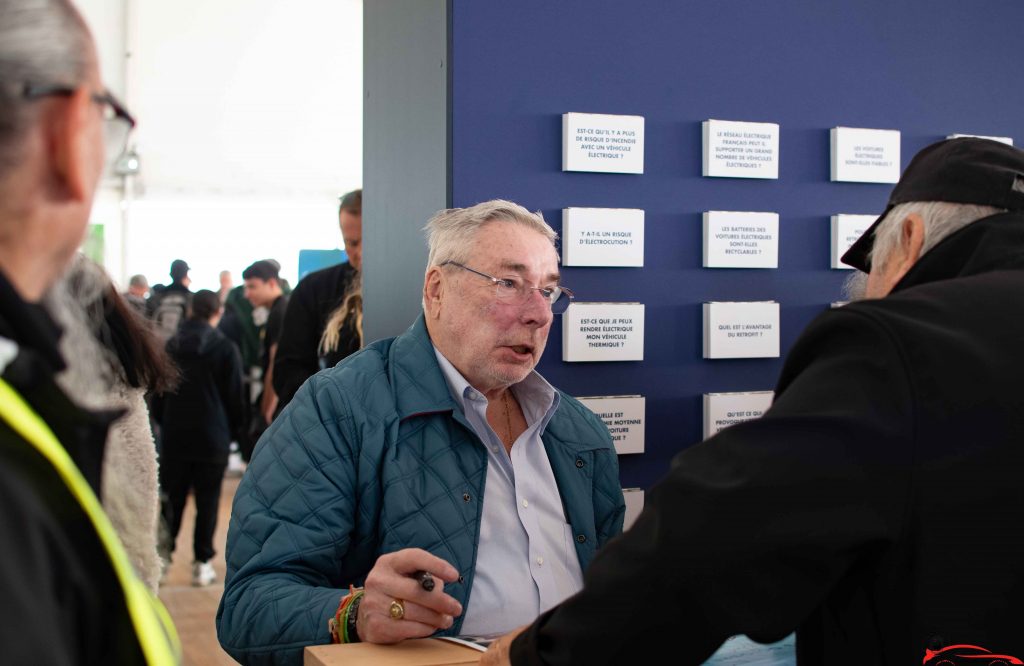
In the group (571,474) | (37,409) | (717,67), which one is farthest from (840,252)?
(37,409)

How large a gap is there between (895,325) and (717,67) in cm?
203

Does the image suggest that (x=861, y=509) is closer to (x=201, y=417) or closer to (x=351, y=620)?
(x=351, y=620)

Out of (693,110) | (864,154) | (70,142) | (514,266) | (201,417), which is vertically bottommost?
(201,417)

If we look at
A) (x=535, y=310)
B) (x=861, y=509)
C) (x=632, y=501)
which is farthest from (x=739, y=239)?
(x=861, y=509)

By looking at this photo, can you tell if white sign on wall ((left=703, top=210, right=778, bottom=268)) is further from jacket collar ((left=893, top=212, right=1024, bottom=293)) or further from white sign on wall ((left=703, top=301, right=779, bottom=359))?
jacket collar ((left=893, top=212, right=1024, bottom=293))

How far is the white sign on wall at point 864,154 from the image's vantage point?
3223 millimetres

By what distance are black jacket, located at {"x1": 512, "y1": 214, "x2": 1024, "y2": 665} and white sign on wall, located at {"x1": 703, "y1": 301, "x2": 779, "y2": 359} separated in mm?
1793

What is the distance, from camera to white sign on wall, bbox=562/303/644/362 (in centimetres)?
289

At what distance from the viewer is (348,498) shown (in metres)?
2.10

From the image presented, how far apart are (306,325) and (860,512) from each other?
3.22 metres

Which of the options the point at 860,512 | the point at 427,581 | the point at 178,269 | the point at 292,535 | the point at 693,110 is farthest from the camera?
the point at 178,269

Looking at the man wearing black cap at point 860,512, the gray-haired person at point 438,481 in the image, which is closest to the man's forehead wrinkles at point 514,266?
the gray-haired person at point 438,481

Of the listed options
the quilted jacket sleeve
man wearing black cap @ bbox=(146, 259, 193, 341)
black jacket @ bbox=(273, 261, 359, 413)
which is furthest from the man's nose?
man wearing black cap @ bbox=(146, 259, 193, 341)

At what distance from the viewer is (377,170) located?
130 inches
